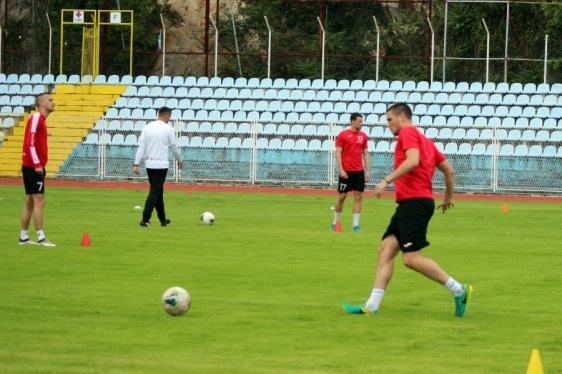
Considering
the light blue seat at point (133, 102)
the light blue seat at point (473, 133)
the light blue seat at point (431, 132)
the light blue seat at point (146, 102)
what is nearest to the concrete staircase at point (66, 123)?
the light blue seat at point (133, 102)

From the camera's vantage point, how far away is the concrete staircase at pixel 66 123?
110 ft

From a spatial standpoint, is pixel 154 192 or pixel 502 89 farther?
pixel 502 89

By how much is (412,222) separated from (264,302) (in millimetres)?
1637

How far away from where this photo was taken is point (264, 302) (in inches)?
387

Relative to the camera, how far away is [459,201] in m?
26.7

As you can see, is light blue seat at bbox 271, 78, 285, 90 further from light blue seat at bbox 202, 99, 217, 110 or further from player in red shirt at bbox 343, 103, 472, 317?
player in red shirt at bbox 343, 103, 472, 317

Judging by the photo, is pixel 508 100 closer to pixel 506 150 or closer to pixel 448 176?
pixel 506 150

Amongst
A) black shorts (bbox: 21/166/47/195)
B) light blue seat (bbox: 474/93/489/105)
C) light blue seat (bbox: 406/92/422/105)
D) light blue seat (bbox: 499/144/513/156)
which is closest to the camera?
black shorts (bbox: 21/166/47/195)

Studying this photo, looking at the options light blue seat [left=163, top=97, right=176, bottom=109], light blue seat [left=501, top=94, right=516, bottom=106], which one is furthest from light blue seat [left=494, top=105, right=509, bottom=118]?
light blue seat [left=163, top=97, right=176, bottom=109]

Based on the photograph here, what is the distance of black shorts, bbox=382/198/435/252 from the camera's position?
9133 millimetres

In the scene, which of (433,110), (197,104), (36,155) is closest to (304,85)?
(197,104)

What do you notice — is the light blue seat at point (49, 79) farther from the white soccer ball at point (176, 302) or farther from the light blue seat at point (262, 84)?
the white soccer ball at point (176, 302)

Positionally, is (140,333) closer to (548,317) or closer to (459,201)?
(548,317)

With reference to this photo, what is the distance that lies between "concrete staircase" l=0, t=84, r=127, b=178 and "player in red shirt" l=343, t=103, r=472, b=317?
24968 millimetres
